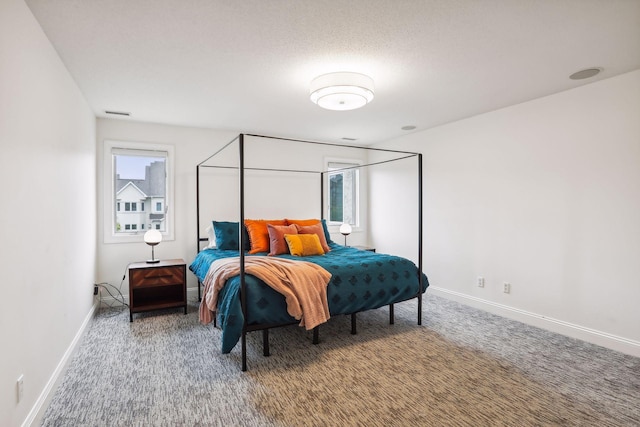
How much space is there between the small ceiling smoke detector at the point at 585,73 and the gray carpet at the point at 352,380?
7.92ft

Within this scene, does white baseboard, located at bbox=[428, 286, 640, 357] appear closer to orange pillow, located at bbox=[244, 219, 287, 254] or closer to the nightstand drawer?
orange pillow, located at bbox=[244, 219, 287, 254]

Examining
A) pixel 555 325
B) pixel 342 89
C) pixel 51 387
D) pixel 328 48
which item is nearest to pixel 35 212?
pixel 51 387

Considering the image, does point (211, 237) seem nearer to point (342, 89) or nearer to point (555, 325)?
point (342, 89)

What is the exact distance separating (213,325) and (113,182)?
2.34m

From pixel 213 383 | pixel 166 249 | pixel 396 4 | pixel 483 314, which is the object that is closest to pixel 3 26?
pixel 396 4

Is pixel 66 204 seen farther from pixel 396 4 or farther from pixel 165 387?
pixel 396 4

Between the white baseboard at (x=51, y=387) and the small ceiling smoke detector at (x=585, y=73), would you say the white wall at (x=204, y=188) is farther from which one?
the small ceiling smoke detector at (x=585, y=73)

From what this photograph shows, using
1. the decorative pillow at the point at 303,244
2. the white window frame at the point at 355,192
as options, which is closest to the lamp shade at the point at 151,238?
the decorative pillow at the point at 303,244

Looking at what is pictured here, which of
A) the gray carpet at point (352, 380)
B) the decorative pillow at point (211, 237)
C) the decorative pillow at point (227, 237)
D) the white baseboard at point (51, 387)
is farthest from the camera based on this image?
the decorative pillow at point (211, 237)

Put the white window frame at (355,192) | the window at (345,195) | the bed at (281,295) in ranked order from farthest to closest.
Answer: the window at (345,195), the white window frame at (355,192), the bed at (281,295)

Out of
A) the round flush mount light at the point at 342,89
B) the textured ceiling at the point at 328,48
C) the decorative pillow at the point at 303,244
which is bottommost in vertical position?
the decorative pillow at the point at 303,244

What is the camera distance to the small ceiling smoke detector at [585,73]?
2795 millimetres

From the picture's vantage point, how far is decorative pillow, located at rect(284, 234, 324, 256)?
3.90 metres

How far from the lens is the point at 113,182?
430 centimetres
